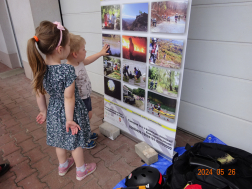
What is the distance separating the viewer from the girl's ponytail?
52.1 inches

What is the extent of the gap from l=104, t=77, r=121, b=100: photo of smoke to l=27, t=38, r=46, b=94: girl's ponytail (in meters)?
1.00

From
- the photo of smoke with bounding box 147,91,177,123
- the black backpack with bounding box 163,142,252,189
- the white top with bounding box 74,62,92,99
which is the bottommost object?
the black backpack with bounding box 163,142,252,189

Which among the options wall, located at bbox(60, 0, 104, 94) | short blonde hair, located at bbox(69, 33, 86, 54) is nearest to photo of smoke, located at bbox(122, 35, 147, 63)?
short blonde hair, located at bbox(69, 33, 86, 54)

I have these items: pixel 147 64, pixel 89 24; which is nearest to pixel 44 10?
pixel 89 24

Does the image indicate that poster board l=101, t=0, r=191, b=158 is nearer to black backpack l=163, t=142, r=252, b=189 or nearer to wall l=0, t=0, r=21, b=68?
black backpack l=163, t=142, r=252, b=189

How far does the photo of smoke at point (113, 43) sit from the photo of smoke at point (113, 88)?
1.21 ft

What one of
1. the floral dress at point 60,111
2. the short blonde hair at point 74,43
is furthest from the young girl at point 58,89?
the short blonde hair at point 74,43

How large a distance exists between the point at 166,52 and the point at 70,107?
3.36ft

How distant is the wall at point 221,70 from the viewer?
1784mm

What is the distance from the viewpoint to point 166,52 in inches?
64.5

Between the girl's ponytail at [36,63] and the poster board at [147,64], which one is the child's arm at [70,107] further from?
the poster board at [147,64]

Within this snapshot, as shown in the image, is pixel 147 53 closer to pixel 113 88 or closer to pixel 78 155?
pixel 113 88

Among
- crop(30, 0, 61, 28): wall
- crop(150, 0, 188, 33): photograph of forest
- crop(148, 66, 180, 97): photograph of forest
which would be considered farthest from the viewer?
crop(30, 0, 61, 28): wall

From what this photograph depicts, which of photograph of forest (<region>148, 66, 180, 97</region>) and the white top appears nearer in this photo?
photograph of forest (<region>148, 66, 180, 97</region>)
